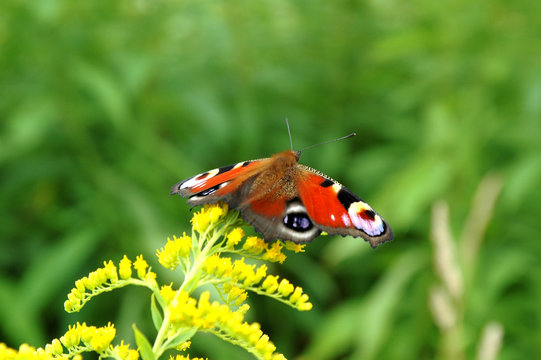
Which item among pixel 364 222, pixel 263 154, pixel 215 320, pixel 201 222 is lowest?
pixel 263 154

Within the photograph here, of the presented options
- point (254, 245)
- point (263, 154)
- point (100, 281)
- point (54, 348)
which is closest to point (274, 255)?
point (254, 245)

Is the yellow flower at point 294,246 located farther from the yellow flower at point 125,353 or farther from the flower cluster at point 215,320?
the yellow flower at point 125,353

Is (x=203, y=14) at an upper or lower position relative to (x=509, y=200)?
upper

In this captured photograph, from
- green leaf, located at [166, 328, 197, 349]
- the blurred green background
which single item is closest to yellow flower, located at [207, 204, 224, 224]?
green leaf, located at [166, 328, 197, 349]

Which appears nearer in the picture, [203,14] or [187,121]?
[203,14]

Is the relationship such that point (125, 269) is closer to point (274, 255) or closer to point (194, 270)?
point (194, 270)

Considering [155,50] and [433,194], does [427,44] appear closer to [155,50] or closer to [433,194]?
[433,194]

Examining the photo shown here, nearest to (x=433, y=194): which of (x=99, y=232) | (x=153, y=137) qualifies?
(x=153, y=137)
